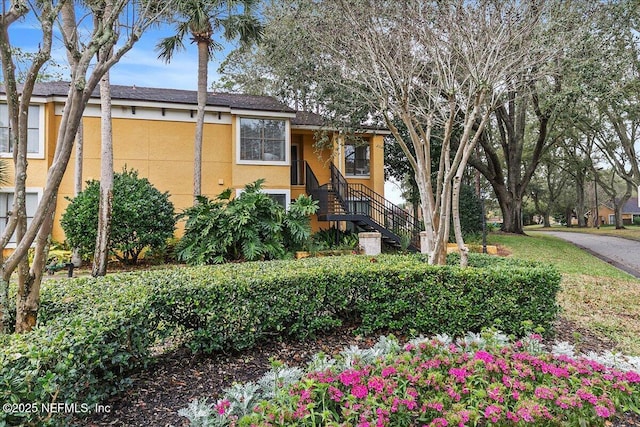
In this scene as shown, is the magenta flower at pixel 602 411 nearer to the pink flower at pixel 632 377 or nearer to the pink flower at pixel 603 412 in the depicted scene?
the pink flower at pixel 603 412

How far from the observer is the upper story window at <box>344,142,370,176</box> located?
16297 mm

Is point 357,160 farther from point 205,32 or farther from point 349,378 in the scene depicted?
point 349,378

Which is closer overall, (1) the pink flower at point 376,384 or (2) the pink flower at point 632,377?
(1) the pink flower at point 376,384

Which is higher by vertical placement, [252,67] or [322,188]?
[252,67]

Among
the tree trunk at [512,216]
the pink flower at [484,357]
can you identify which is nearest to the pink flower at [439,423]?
the pink flower at [484,357]

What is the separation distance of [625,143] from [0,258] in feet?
98.5

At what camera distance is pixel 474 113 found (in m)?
5.26

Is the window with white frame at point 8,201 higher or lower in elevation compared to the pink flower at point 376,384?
higher

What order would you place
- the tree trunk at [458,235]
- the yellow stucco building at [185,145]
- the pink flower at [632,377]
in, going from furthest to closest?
the yellow stucco building at [185,145], the tree trunk at [458,235], the pink flower at [632,377]

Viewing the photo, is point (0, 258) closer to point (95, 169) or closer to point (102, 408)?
point (102, 408)

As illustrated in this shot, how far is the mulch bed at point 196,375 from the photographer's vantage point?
280 cm

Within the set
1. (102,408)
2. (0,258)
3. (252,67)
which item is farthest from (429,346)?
(252,67)

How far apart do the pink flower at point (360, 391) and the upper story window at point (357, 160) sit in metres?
14.1

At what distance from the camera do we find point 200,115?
38.3 ft
